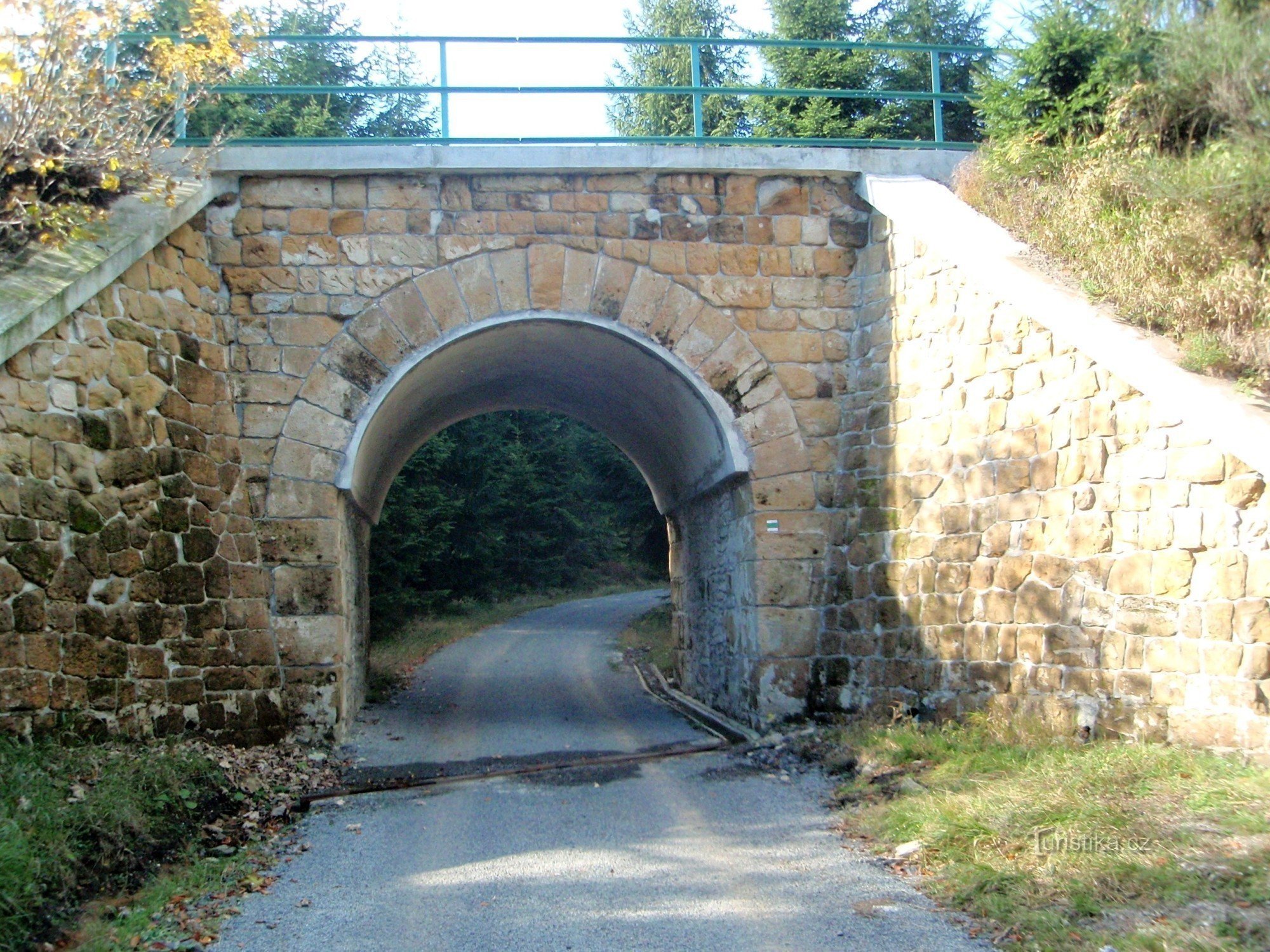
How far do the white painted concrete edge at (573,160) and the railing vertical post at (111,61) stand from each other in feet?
2.93

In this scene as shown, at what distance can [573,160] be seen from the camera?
8883mm

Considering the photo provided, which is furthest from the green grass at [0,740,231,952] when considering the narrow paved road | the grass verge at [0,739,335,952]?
the narrow paved road

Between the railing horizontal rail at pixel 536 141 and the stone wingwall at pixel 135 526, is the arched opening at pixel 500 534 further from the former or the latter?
the railing horizontal rail at pixel 536 141

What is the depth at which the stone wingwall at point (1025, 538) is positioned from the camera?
5.45 meters

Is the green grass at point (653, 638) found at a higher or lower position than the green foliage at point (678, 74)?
lower

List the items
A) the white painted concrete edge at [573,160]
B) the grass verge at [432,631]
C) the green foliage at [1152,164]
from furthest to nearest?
the grass verge at [432,631], the white painted concrete edge at [573,160], the green foliage at [1152,164]

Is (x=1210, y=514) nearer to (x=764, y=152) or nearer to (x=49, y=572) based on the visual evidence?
(x=764, y=152)

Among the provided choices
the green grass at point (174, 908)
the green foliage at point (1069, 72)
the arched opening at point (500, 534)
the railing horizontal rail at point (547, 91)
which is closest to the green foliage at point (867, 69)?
the railing horizontal rail at point (547, 91)

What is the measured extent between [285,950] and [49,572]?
10.6ft

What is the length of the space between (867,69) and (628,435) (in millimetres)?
5996

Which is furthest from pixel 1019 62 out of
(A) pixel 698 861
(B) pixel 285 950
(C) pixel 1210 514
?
(B) pixel 285 950

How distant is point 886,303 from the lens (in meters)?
8.73

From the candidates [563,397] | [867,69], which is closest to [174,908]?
[563,397]

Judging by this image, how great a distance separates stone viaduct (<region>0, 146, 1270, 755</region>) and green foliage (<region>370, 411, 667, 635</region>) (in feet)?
36.7
